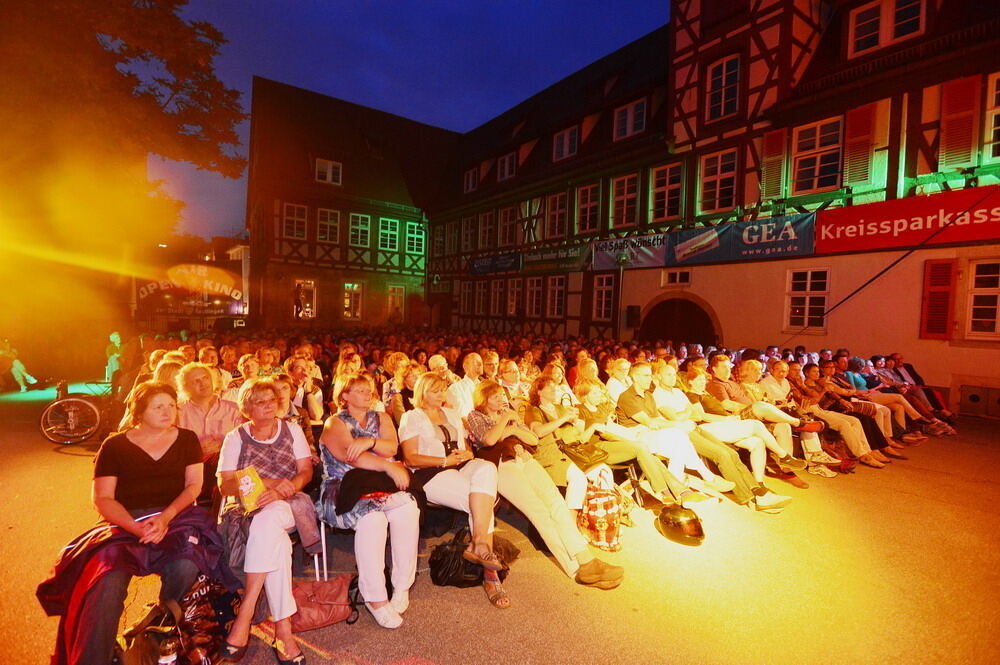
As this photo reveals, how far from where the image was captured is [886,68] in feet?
37.5

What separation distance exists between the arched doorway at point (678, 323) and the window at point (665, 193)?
282cm

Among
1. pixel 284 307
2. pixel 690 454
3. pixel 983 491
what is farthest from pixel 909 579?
pixel 284 307

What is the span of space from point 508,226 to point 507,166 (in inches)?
120

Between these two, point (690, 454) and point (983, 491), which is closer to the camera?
point (690, 454)

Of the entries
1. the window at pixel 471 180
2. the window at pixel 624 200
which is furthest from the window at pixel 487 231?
the window at pixel 624 200

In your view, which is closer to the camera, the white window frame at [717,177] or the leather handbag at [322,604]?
the leather handbag at [322,604]

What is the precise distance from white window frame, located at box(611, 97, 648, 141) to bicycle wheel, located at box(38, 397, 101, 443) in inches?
659

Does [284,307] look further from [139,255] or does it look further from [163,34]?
[163,34]

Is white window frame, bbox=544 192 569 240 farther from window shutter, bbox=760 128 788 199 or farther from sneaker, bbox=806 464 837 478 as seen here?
sneaker, bbox=806 464 837 478

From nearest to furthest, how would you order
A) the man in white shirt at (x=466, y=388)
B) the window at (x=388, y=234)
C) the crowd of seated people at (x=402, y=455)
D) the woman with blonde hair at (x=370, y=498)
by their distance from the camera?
the crowd of seated people at (x=402, y=455) < the woman with blonde hair at (x=370, y=498) < the man in white shirt at (x=466, y=388) < the window at (x=388, y=234)

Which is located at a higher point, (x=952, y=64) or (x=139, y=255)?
(x=952, y=64)

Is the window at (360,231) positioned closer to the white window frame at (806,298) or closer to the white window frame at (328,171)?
the white window frame at (328,171)

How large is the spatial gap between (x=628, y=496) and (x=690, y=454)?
0.86 metres

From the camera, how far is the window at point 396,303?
26.3 metres
